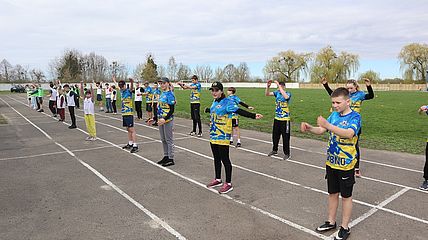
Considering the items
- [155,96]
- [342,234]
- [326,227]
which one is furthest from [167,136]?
[155,96]

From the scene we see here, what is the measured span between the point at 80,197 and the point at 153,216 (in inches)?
64.1

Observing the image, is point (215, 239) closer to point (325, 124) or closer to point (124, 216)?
point (124, 216)

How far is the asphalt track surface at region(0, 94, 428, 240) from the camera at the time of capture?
168 inches

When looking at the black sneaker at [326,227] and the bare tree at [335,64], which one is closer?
the black sneaker at [326,227]

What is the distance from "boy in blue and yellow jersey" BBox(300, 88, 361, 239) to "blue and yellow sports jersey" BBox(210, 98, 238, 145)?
1.90 metres

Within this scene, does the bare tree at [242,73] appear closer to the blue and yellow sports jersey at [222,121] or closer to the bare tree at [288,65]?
the bare tree at [288,65]

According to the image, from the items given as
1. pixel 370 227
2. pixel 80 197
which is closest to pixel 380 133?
pixel 370 227

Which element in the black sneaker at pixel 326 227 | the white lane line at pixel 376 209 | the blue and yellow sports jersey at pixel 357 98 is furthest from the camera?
the blue and yellow sports jersey at pixel 357 98

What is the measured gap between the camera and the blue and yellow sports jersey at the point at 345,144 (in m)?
3.81

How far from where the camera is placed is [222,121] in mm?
5660

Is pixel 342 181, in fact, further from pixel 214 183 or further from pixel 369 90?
pixel 369 90

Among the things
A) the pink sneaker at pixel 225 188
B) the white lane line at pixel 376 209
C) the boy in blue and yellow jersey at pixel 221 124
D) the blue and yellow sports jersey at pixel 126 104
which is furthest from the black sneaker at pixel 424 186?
the blue and yellow sports jersey at pixel 126 104

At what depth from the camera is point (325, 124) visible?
3486 millimetres

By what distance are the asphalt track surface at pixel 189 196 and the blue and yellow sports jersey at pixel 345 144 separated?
100 cm
